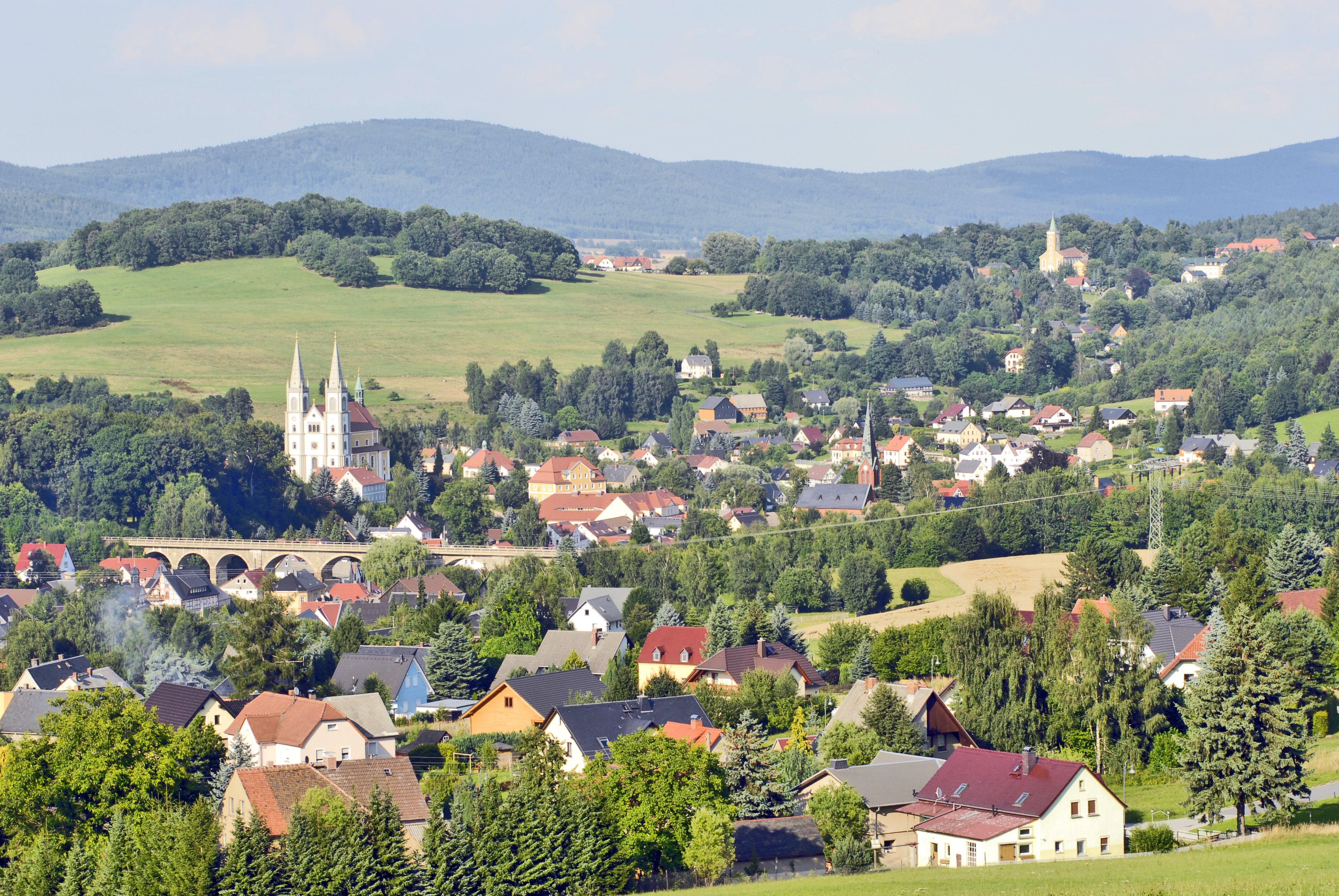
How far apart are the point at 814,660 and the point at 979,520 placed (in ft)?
85.8

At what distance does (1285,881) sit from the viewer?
27.2 m

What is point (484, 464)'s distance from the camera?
113000 mm

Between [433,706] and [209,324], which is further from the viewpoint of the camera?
[209,324]

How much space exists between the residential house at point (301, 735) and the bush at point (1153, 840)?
70.8 ft

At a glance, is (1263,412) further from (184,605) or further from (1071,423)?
(184,605)

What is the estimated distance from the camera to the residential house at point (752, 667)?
2131 inches

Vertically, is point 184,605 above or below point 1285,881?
below

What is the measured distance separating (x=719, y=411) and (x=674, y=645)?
78378 mm

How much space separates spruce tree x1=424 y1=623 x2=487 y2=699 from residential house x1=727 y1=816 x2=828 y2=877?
71.4ft

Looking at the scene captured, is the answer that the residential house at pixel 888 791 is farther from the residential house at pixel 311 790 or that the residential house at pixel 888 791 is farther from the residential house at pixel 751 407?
the residential house at pixel 751 407

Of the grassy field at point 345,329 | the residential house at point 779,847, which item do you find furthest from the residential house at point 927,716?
the grassy field at point 345,329

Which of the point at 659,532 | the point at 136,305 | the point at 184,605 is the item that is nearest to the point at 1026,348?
the point at 659,532

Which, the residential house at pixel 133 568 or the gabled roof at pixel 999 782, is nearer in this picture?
the gabled roof at pixel 999 782

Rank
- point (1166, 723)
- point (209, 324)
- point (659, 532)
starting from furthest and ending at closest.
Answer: point (209, 324) → point (659, 532) → point (1166, 723)
